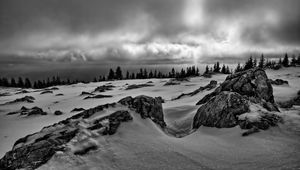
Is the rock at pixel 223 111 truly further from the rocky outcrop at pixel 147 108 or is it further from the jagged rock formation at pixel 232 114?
the rocky outcrop at pixel 147 108

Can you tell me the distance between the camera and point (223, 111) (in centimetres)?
773

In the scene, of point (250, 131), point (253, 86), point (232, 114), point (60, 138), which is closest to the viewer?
point (60, 138)

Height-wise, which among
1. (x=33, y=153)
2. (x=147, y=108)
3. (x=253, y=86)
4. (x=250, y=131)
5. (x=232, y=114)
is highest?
(x=253, y=86)

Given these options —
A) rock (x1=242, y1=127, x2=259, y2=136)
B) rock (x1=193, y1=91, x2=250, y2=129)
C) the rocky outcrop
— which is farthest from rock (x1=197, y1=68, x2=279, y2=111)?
the rocky outcrop

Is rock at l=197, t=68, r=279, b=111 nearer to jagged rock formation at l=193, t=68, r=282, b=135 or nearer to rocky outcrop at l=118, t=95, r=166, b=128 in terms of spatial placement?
jagged rock formation at l=193, t=68, r=282, b=135

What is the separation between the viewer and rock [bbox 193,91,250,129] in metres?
7.39

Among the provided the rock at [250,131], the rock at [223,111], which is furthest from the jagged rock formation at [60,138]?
the rock at [250,131]

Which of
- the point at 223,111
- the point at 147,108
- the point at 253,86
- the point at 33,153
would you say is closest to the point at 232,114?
the point at 223,111

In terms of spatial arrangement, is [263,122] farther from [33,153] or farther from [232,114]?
[33,153]

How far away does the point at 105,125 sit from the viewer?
20.0ft

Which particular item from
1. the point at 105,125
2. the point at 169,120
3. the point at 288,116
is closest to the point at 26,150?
the point at 105,125

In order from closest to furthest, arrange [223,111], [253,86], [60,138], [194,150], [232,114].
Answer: [60,138], [194,150], [232,114], [223,111], [253,86]

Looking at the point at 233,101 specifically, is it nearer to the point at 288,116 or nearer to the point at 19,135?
the point at 288,116

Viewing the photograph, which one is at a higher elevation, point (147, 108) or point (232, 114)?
point (147, 108)
